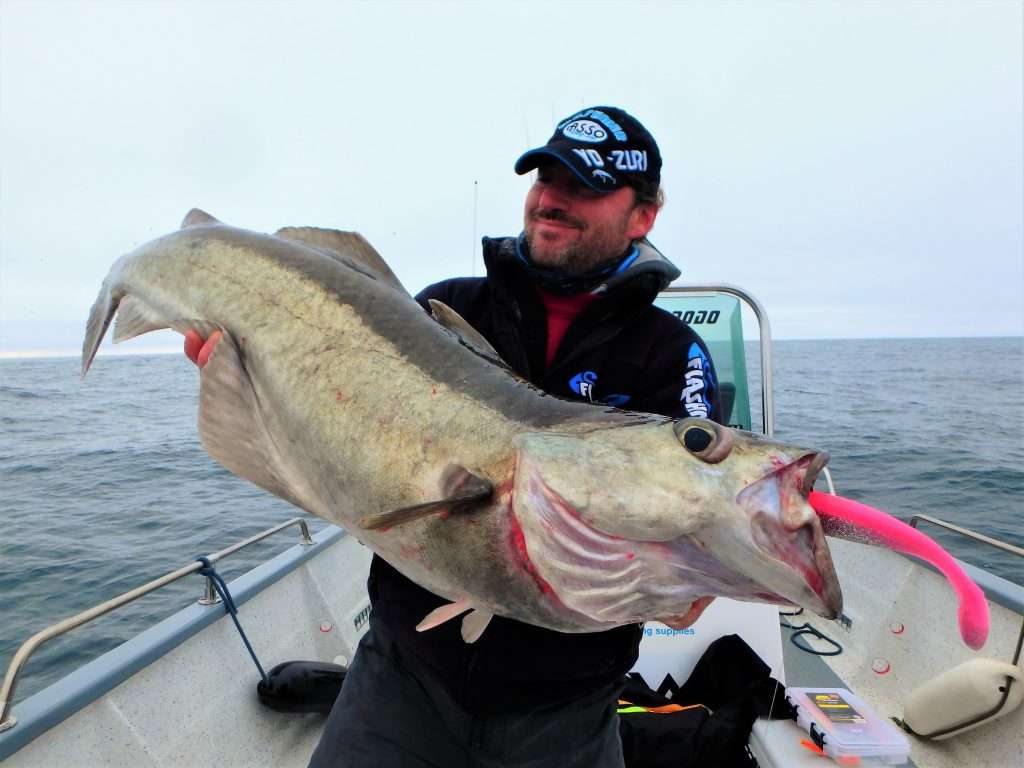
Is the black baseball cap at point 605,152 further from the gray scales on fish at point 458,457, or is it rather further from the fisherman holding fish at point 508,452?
the gray scales on fish at point 458,457

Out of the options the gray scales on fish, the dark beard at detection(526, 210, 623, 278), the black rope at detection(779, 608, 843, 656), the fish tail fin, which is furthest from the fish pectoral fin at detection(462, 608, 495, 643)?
the black rope at detection(779, 608, 843, 656)

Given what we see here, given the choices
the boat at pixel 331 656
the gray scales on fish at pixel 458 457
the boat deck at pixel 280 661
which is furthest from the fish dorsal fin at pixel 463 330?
the boat deck at pixel 280 661

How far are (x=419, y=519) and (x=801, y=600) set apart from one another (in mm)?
1059

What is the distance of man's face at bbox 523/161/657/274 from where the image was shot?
2.86 meters

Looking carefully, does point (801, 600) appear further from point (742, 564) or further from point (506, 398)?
point (506, 398)

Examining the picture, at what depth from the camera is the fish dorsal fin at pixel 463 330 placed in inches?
91.3

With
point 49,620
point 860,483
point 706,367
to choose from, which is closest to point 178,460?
point 49,620

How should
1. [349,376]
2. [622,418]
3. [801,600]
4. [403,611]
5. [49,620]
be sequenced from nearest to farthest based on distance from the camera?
1. [801,600]
2. [622,418]
3. [349,376]
4. [403,611]
5. [49,620]

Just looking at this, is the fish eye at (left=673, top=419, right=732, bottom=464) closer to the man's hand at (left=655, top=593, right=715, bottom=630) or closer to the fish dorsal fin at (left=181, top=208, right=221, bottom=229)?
the man's hand at (left=655, top=593, right=715, bottom=630)

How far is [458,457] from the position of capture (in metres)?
1.99

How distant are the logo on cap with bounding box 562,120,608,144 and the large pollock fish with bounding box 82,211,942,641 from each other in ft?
3.27

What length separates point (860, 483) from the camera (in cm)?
1475

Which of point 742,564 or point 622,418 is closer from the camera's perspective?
point 742,564

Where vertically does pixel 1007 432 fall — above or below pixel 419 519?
below
